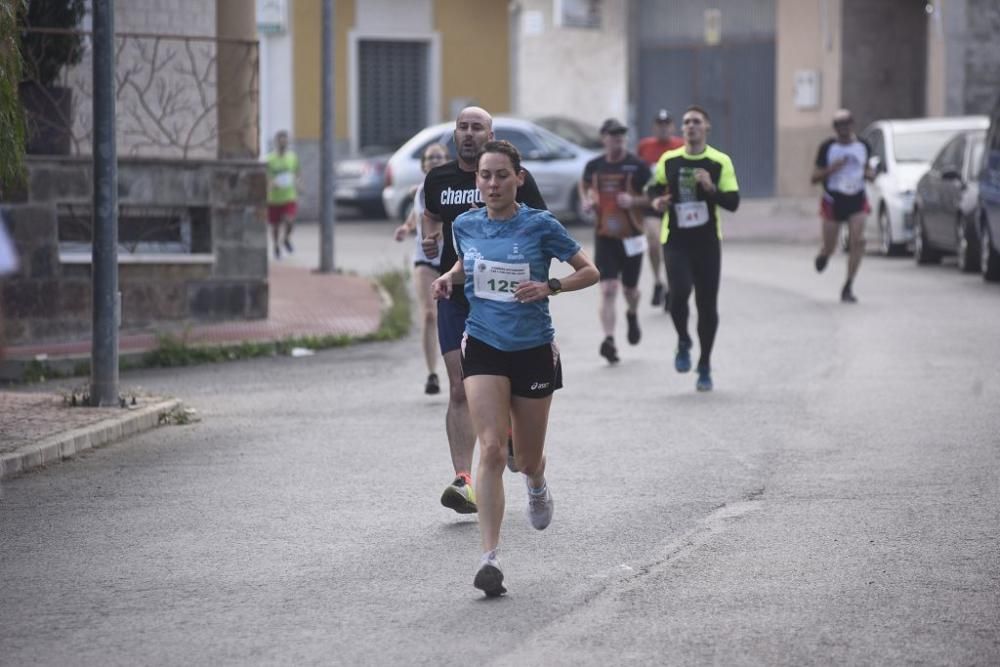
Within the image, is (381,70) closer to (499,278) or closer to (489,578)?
(499,278)

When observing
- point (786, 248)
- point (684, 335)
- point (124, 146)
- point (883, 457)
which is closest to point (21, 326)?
point (124, 146)

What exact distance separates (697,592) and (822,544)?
1031 mm

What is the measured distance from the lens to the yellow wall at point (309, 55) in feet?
124

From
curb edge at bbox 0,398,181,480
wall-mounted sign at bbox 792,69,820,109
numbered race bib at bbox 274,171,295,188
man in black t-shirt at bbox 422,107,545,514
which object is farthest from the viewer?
wall-mounted sign at bbox 792,69,820,109

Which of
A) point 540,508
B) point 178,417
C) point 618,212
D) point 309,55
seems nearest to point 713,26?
point 309,55

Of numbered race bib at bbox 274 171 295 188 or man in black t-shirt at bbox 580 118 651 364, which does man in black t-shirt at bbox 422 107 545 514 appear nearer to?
man in black t-shirt at bbox 580 118 651 364

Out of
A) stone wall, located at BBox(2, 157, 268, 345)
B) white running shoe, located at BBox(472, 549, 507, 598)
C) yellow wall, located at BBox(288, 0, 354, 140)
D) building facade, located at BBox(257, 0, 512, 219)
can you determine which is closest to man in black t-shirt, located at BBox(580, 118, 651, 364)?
stone wall, located at BBox(2, 157, 268, 345)

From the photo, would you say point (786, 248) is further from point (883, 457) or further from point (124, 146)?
point (883, 457)

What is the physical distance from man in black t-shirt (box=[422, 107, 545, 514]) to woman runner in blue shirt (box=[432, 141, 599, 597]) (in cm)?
125

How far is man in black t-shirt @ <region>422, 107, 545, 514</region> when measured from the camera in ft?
27.5

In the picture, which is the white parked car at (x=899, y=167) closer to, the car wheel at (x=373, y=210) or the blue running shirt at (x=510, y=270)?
the car wheel at (x=373, y=210)

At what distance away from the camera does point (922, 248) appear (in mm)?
22844

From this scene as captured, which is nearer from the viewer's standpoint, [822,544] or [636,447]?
[822,544]

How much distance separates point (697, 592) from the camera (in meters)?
6.69
